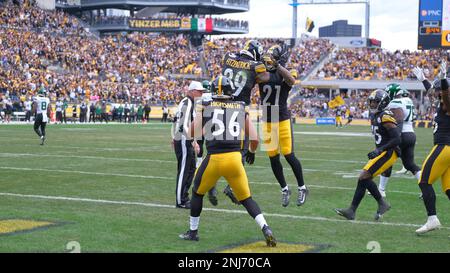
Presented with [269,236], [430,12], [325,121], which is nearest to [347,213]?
[269,236]

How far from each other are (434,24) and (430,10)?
0.83m

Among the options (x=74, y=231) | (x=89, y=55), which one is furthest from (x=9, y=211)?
(x=89, y=55)

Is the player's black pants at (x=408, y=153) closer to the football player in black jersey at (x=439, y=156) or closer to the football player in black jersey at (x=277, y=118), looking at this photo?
the football player in black jersey at (x=277, y=118)

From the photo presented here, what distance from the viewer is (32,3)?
53969 mm

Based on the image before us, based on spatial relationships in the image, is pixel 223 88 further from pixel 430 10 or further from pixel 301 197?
pixel 430 10

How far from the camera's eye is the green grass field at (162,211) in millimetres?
7090

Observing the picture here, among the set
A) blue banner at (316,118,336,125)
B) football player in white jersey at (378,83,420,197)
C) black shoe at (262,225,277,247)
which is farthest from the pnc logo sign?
black shoe at (262,225,277,247)

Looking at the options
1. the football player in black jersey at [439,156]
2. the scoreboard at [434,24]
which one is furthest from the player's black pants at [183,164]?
the scoreboard at [434,24]

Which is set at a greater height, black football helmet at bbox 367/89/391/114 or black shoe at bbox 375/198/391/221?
black football helmet at bbox 367/89/391/114

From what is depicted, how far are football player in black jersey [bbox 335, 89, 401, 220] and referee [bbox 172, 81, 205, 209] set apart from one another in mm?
2210

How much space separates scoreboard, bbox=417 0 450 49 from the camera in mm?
37062

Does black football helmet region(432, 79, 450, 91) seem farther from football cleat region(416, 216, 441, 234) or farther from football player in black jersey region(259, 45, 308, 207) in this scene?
football player in black jersey region(259, 45, 308, 207)

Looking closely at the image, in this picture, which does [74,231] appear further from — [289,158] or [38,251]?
[289,158]

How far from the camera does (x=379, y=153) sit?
885cm
